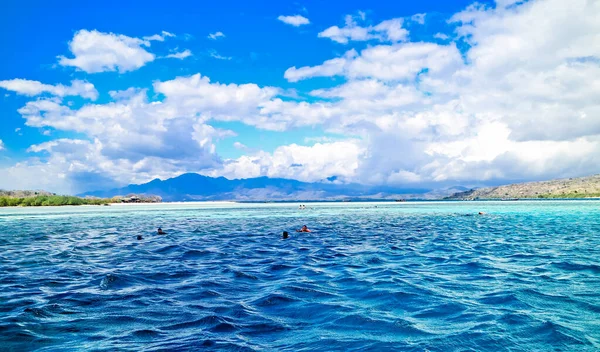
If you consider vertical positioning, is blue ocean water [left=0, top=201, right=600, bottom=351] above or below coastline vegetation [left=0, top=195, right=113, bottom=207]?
below

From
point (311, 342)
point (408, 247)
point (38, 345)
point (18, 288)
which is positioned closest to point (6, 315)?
point (38, 345)

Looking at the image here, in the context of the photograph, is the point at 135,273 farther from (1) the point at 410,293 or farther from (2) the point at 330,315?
(1) the point at 410,293

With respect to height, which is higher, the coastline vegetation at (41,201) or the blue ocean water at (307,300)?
the coastline vegetation at (41,201)

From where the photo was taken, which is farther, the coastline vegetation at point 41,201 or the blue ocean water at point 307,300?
the coastline vegetation at point 41,201

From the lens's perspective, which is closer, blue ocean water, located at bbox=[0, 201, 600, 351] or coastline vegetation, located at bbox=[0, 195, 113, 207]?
blue ocean water, located at bbox=[0, 201, 600, 351]

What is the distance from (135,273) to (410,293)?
13.6 metres

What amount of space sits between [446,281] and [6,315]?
16.8m

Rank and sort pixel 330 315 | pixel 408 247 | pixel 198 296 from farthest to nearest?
pixel 408 247 < pixel 198 296 < pixel 330 315

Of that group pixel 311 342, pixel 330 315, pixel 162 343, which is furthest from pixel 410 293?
pixel 162 343

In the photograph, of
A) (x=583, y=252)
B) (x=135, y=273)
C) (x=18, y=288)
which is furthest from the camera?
(x=583, y=252)

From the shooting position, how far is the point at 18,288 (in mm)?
17828

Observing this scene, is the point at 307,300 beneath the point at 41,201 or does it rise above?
beneath

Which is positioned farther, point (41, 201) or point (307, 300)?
point (41, 201)

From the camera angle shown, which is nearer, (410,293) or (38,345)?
(38,345)
